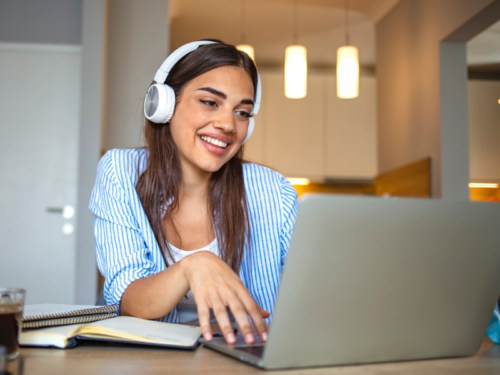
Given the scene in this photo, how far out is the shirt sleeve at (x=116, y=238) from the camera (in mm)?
988

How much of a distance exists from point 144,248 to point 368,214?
69cm

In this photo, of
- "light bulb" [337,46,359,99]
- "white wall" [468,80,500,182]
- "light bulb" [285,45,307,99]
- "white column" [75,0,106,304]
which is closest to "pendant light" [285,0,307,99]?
"light bulb" [285,45,307,99]

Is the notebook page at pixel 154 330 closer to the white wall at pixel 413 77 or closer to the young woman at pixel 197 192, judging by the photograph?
the young woman at pixel 197 192

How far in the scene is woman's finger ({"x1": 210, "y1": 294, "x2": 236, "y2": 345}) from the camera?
0.65 meters

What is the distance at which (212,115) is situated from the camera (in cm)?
122

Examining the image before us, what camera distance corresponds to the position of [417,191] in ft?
11.6

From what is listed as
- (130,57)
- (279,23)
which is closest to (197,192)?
(130,57)

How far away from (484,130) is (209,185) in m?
3.61

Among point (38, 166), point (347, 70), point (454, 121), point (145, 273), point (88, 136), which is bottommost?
point (145, 273)

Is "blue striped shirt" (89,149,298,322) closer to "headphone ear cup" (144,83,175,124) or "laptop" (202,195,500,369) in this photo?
"headphone ear cup" (144,83,175,124)

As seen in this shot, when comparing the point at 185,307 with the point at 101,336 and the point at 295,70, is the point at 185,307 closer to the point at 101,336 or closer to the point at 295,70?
the point at 101,336

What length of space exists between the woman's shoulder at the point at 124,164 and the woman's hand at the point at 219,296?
0.51 metres

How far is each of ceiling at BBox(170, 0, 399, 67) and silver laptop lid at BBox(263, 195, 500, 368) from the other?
3839mm

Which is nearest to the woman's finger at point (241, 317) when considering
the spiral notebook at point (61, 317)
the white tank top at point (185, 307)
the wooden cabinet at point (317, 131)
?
the spiral notebook at point (61, 317)
